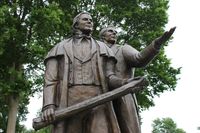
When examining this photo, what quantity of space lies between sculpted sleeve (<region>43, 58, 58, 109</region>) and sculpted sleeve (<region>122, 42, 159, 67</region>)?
119 cm

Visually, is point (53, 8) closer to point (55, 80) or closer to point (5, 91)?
point (5, 91)

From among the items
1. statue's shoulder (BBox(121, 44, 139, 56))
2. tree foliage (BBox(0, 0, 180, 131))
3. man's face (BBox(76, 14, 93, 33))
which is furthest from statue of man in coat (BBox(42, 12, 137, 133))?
tree foliage (BBox(0, 0, 180, 131))

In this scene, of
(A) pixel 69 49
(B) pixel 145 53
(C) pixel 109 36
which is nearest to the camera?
(A) pixel 69 49

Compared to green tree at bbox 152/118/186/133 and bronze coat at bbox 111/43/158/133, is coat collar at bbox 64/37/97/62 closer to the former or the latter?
bronze coat at bbox 111/43/158/133

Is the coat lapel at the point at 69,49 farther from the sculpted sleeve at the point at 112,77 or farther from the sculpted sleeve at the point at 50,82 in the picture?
the sculpted sleeve at the point at 112,77

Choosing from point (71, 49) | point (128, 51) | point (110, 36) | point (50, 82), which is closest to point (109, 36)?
point (110, 36)

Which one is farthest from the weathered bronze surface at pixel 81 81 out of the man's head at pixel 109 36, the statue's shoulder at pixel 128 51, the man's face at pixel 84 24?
the man's head at pixel 109 36

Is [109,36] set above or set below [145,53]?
above

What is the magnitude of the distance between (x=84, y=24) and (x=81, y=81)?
911 millimetres

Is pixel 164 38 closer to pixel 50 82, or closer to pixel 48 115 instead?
pixel 50 82

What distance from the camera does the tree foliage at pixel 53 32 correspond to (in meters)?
19.5

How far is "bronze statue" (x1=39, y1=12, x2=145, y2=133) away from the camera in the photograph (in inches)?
215

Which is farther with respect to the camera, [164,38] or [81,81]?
[164,38]

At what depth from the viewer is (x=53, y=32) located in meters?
20.1
